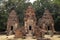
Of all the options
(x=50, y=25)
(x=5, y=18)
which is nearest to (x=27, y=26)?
(x=50, y=25)

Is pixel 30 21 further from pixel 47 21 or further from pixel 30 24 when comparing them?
pixel 47 21

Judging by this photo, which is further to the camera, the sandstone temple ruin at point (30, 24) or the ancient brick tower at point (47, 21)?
the ancient brick tower at point (47, 21)

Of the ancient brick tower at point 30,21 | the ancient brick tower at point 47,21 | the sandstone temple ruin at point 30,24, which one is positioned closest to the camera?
the sandstone temple ruin at point 30,24

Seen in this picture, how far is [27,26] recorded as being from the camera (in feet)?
107

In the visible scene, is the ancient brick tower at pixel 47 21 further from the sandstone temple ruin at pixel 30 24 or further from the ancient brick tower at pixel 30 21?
the ancient brick tower at pixel 30 21

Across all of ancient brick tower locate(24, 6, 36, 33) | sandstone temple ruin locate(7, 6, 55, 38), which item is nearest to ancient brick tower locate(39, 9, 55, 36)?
sandstone temple ruin locate(7, 6, 55, 38)

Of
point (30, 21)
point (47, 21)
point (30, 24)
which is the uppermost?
point (30, 21)

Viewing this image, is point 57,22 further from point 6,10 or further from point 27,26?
point 6,10

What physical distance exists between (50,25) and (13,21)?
6.33 meters

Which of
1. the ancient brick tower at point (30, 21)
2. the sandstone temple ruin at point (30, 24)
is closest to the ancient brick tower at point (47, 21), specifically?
the sandstone temple ruin at point (30, 24)

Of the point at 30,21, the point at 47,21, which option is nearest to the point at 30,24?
the point at 30,21

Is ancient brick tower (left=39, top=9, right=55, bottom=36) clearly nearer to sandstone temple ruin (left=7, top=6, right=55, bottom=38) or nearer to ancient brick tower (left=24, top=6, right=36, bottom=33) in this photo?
sandstone temple ruin (left=7, top=6, right=55, bottom=38)

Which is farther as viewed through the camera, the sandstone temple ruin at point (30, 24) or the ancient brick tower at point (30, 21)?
the ancient brick tower at point (30, 21)

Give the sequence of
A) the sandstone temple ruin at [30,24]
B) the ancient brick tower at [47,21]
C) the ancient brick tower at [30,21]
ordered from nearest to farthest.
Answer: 1. the sandstone temple ruin at [30,24]
2. the ancient brick tower at [30,21]
3. the ancient brick tower at [47,21]
